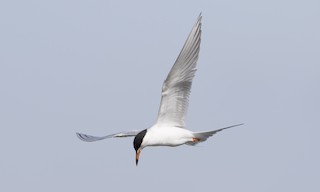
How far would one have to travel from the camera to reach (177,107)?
19422 millimetres

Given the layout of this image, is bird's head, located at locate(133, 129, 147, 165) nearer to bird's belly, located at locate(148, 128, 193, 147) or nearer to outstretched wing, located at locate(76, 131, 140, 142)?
bird's belly, located at locate(148, 128, 193, 147)

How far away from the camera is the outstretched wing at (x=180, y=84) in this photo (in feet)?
60.4

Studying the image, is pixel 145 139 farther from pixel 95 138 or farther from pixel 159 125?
pixel 95 138

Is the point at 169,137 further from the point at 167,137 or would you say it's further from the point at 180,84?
the point at 180,84

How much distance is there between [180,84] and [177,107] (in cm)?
62

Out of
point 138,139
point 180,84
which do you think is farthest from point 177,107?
point 138,139

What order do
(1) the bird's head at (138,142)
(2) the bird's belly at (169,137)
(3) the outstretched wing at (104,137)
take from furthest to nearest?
Answer: (3) the outstretched wing at (104,137) → (1) the bird's head at (138,142) → (2) the bird's belly at (169,137)

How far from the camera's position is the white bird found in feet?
60.6

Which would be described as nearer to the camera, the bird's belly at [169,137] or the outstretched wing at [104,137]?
the bird's belly at [169,137]

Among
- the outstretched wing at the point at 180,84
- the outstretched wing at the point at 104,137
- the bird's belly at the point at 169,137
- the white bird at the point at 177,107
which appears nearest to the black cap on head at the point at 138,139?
the white bird at the point at 177,107

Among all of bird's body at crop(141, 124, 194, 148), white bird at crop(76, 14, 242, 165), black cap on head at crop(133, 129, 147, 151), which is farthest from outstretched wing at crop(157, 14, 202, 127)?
black cap on head at crop(133, 129, 147, 151)

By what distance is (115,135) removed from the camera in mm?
21344

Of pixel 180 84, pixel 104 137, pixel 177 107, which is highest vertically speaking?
pixel 180 84

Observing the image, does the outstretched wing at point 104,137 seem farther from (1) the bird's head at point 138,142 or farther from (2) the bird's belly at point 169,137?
(2) the bird's belly at point 169,137
